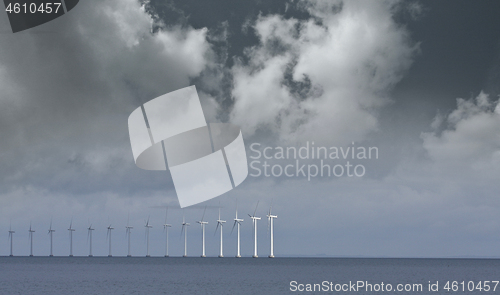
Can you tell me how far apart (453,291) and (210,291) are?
41.3 metres

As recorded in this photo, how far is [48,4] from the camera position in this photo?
1698 inches

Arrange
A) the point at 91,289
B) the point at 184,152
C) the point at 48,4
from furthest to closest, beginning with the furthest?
1. the point at 91,289
2. the point at 184,152
3. the point at 48,4

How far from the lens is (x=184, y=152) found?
245 ft

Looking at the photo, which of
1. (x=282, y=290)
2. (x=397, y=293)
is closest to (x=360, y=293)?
(x=397, y=293)

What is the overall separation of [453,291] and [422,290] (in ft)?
16.6

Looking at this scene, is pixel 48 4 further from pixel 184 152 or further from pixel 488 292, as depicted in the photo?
pixel 488 292

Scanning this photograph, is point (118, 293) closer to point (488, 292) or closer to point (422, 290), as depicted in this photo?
point (422, 290)

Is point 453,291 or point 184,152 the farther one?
point 453,291

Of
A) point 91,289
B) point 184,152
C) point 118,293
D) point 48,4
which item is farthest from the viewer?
point 91,289

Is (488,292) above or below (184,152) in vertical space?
below

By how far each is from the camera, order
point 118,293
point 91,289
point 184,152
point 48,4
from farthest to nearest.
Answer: point 91,289 → point 118,293 → point 184,152 → point 48,4

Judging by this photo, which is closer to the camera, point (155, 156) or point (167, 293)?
point (155, 156)

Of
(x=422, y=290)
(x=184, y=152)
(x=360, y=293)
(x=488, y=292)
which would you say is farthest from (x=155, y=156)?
(x=488, y=292)

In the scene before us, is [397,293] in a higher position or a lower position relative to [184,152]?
Result: lower
